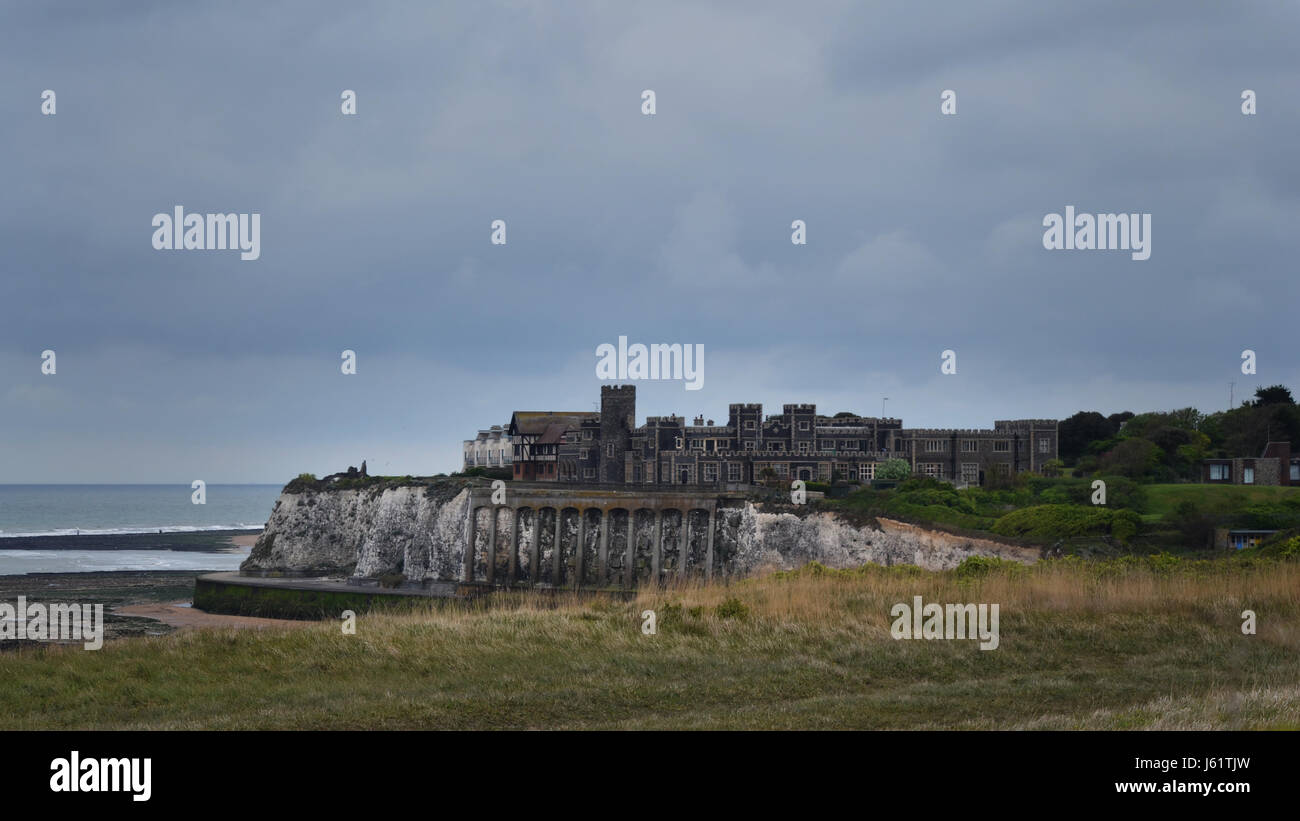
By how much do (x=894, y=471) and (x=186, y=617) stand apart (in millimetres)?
53343

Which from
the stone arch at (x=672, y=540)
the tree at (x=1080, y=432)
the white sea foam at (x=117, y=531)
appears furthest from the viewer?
the white sea foam at (x=117, y=531)

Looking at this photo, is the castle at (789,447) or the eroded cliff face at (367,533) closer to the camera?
the eroded cliff face at (367,533)

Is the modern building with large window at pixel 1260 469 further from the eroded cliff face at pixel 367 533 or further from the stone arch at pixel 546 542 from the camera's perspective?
the eroded cliff face at pixel 367 533

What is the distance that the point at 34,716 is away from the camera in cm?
1977

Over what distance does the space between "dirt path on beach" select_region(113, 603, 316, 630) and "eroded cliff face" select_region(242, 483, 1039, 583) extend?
14296 mm

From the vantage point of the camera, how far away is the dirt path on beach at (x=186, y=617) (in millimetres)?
64000

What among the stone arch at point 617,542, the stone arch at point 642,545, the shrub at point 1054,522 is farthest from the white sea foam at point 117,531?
the shrub at point 1054,522

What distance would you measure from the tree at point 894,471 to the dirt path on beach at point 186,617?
1863 inches

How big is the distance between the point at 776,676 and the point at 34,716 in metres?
12.7

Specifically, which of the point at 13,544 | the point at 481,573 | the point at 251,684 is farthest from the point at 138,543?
the point at 251,684

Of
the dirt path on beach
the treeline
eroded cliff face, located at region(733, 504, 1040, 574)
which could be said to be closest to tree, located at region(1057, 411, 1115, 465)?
the treeline

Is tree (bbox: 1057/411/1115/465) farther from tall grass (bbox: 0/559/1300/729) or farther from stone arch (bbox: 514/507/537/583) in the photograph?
tall grass (bbox: 0/559/1300/729)
